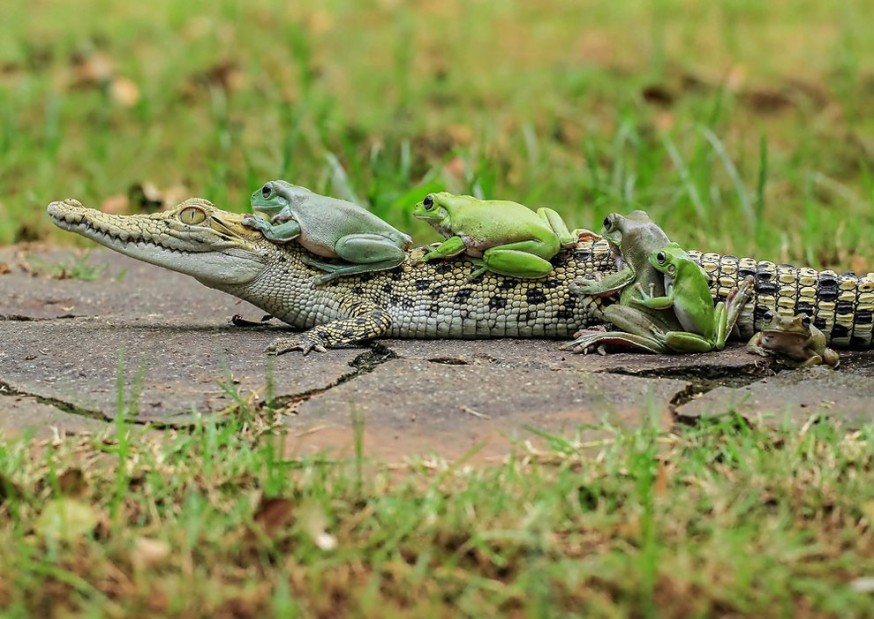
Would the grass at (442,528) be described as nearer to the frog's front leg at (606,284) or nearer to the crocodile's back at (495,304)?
the frog's front leg at (606,284)

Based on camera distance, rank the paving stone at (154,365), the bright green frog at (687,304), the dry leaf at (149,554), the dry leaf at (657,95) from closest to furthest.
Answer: the dry leaf at (149,554) → the paving stone at (154,365) → the bright green frog at (687,304) → the dry leaf at (657,95)

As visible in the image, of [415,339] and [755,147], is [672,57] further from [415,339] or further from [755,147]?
[415,339]

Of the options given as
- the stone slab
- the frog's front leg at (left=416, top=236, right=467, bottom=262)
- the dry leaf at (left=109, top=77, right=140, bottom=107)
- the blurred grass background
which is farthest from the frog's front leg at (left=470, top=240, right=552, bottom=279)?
the dry leaf at (left=109, top=77, right=140, bottom=107)

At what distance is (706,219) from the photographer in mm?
6172

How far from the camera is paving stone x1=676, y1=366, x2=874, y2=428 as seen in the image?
332 cm

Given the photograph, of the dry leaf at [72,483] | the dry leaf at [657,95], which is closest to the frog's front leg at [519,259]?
the dry leaf at [72,483]

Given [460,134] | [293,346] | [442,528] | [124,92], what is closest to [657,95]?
[460,134]

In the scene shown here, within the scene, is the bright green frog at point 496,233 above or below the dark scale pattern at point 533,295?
above

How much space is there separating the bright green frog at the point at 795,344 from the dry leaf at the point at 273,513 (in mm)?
1890

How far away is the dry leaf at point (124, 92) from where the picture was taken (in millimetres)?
8570

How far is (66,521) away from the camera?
281cm

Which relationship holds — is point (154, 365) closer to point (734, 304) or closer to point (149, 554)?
point (149, 554)

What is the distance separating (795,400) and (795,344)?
416mm

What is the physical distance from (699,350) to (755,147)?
15.5ft
